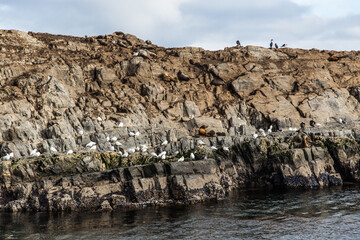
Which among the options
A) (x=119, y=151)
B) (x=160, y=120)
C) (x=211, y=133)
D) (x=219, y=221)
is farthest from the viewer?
(x=160, y=120)

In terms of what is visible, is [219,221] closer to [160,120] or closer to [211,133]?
[211,133]

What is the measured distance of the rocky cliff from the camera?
27.0 metres

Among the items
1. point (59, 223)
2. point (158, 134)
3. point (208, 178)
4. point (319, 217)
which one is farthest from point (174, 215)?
point (158, 134)

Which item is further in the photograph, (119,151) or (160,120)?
(160,120)

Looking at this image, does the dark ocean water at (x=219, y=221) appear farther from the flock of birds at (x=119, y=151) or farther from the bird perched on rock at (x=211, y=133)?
the bird perched on rock at (x=211, y=133)

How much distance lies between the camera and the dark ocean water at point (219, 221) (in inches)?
770

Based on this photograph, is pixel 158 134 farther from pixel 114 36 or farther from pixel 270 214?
pixel 114 36

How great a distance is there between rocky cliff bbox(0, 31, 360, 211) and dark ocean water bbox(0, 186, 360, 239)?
2056 mm

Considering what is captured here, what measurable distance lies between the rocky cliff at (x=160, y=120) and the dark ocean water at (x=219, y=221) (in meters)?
2.06

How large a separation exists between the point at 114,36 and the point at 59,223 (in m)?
38.7

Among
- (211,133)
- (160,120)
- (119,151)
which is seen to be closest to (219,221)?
(119,151)

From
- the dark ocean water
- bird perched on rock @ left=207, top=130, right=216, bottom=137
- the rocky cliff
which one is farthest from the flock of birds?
the dark ocean water

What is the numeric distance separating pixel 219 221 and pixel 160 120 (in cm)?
2041

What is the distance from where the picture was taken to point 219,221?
71.5ft
